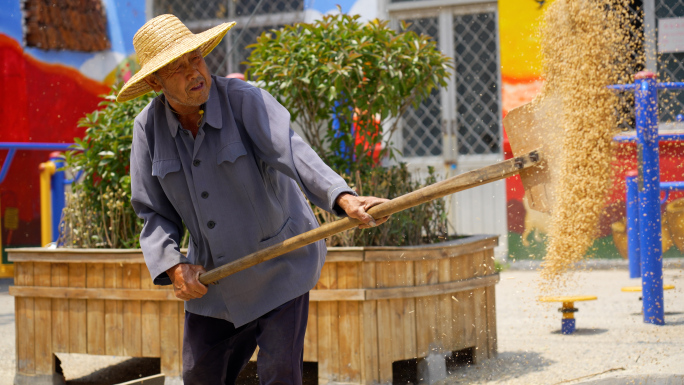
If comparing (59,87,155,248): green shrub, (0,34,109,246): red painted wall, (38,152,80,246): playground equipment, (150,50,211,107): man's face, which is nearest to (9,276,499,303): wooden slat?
(59,87,155,248): green shrub

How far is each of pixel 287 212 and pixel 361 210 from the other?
18.2 inches

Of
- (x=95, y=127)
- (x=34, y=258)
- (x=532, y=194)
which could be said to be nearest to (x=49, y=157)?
(x=95, y=127)

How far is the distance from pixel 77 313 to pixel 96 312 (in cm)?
12

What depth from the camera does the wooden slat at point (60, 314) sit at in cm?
414

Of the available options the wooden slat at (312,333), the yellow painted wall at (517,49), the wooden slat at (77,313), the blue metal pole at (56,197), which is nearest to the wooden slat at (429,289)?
the wooden slat at (312,333)

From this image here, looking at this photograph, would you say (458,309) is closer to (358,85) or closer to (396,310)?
(396,310)

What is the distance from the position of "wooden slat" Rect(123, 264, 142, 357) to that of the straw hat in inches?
66.7

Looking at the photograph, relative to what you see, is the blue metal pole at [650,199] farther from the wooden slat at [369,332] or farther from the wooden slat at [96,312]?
the wooden slat at [96,312]

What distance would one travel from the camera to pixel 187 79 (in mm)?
2396

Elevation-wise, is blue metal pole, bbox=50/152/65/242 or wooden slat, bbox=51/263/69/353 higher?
blue metal pole, bbox=50/152/65/242

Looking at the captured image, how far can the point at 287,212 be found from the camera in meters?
2.55

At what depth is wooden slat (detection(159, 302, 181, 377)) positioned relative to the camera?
3.94 m

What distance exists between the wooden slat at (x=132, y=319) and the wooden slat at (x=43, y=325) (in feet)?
1.67

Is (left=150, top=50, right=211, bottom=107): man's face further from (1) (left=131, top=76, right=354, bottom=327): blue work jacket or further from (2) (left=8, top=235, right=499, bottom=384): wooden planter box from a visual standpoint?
(2) (left=8, top=235, right=499, bottom=384): wooden planter box
